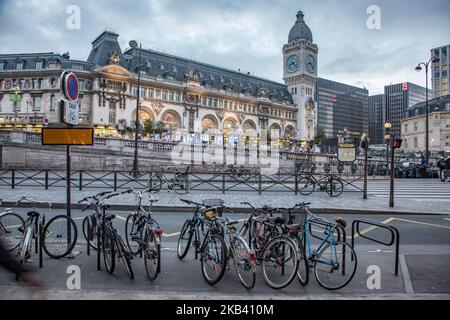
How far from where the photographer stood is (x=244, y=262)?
446 cm

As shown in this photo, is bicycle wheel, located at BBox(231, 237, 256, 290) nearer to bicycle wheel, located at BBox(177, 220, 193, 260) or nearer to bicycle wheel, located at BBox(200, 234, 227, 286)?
bicycle wheel, located at BBox(200, 234, 227, 286)

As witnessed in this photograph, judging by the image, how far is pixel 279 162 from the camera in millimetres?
42594

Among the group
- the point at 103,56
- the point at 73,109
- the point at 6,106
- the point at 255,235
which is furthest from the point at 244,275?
the point at 6,106

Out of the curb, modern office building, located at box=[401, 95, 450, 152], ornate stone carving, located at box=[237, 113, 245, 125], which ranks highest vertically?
ornate stone carving, located at box=[237, 113, 245, 125]

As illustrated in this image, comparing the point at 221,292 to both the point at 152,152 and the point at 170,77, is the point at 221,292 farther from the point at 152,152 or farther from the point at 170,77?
the point at 170,77

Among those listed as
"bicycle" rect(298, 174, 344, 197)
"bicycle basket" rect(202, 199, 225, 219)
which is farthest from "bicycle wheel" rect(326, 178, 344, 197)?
"bicycle basket" rect(202, 199, 225, 219)

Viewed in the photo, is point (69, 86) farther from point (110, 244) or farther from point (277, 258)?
point (277, 258)

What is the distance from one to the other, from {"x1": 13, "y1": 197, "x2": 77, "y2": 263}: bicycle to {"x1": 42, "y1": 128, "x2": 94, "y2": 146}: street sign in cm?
133

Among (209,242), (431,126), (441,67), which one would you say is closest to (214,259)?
(209,242)

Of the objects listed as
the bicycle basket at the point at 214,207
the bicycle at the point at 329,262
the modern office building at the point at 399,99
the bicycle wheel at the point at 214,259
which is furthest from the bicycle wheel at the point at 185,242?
the modern office building at the point at 399,99

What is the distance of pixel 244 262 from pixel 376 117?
444ft

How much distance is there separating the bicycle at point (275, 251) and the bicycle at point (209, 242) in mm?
674

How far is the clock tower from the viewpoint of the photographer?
340 ft

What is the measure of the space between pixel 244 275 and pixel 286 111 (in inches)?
3955
